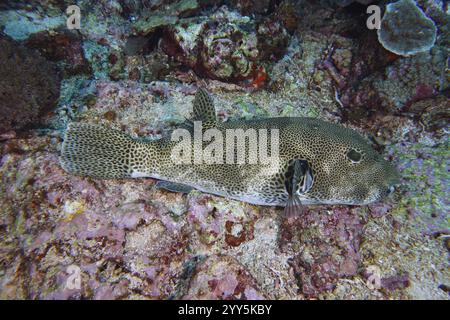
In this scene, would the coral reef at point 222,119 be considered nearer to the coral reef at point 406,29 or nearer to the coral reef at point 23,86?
the coral reef at point 23,86

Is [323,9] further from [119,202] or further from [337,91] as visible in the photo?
[119,202]

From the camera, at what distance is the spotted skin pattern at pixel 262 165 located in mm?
3828

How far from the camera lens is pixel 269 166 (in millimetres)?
3969

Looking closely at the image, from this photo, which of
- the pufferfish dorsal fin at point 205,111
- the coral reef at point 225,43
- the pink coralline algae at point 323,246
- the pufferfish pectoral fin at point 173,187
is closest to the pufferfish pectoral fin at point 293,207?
the pink coralline algae at point 323,246

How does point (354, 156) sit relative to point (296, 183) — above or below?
above

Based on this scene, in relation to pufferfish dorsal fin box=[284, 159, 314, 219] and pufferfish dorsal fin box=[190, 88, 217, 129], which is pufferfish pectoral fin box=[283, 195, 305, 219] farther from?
pufferfish dorsal fin box=[190, 88, 217, 129]

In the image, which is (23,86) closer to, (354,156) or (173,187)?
(173,187)

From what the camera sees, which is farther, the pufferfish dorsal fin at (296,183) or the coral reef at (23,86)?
the coral reef at (23,86)

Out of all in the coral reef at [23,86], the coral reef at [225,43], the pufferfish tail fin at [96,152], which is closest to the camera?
the pufferfish tail fin at [96,152]

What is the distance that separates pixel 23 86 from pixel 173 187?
10.0ft

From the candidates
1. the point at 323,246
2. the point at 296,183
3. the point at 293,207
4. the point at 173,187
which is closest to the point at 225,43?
the point at 173,187

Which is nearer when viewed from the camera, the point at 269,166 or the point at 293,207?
the point at 293,207

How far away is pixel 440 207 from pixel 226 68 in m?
4.35
